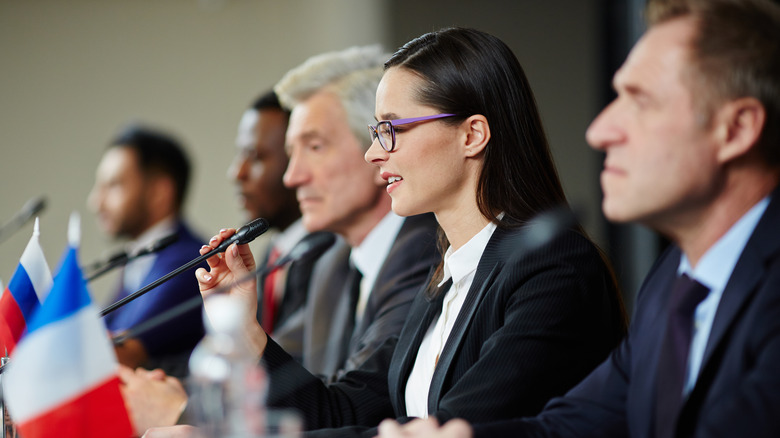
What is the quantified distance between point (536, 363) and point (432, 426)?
0.35 metres

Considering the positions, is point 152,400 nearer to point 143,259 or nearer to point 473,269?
point 473,269

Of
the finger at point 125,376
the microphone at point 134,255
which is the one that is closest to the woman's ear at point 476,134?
the microphone at point 134,255

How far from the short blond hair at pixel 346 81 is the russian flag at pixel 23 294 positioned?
3.72 ft

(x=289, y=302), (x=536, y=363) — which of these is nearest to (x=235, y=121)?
(x=289, y=302)

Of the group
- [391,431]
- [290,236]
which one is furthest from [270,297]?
[391,431]

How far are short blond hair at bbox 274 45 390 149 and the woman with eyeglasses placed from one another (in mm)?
835

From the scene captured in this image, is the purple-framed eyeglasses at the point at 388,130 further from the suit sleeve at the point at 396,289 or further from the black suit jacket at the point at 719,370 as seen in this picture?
the black suit jacket at the point at 719,370

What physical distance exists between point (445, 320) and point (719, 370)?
2.49ft

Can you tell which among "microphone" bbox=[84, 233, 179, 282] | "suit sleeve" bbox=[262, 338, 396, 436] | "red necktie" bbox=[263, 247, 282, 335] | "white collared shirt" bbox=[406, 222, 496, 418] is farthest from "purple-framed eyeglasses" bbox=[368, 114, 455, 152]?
"red necktie" bbox=[263, 247, 282, 335]

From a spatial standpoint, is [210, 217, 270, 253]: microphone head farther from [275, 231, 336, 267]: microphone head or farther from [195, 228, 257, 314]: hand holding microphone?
[275, 231, 336, 267]: microphone head

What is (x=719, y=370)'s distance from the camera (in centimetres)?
109

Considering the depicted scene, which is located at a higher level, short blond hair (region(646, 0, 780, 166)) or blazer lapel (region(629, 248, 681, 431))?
short blond hair (region(646, 0, 780, 166))

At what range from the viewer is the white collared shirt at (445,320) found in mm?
1760

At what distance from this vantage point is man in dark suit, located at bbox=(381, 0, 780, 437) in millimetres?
1062
